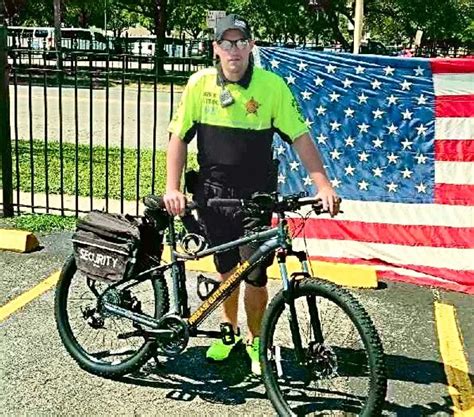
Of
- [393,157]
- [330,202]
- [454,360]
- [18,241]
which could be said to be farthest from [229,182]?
[18,241]

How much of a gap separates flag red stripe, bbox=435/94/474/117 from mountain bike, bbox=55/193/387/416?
7.82 feet

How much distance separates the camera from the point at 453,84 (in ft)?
18.7

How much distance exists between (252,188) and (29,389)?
61.3 inches

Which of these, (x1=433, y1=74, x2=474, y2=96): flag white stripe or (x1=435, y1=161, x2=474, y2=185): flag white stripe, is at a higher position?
(x1=433, y1=74, x2=474, y2=96): flag white stripe

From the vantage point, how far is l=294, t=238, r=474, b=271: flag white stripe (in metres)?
5.69

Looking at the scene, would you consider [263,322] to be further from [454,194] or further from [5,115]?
[5,115]

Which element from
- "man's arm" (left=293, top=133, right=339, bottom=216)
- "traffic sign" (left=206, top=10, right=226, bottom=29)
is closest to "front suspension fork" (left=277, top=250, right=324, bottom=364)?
"man's arm" (left=293, top=133, right=339, bottom=216)

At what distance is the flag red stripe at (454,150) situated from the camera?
5.71 metres

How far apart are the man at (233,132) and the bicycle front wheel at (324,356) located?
40 centimetres

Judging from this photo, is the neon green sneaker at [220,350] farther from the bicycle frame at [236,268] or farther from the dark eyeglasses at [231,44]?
the dark eyeglasses at [231,44]

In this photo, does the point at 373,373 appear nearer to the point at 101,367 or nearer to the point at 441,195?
the point at 101,367

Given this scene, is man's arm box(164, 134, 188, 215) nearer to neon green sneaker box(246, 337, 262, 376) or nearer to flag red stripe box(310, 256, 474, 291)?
neon green sneaker box(246, 337, 262, 376)

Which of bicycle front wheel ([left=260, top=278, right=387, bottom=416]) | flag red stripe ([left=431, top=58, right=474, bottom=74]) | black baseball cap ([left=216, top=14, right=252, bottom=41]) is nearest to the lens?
bicycle front wheel ([left=260, top=278, right=387, bottom=416])

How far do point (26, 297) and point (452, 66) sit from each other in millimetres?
3514
